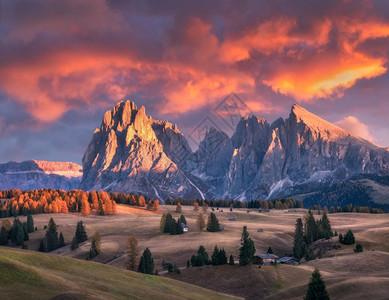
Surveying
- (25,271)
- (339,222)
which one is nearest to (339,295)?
(25,271)

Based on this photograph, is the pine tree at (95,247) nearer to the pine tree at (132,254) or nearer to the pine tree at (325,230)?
the pine tree at (132,254)

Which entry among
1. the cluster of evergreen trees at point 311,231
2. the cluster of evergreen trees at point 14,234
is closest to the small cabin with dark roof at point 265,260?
the cluster of evergreen trees at point 311,231

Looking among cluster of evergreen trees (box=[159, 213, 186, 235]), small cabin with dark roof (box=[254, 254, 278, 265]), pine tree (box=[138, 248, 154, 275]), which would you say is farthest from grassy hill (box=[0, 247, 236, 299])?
cluster of evergreen trees (box=[159, 213, 186, 235])

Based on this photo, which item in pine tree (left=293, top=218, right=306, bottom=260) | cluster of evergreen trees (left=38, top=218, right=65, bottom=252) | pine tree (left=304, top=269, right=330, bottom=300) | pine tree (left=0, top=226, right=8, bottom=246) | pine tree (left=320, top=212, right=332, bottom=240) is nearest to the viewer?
pine tree (left=304, top=269, right=330, bottom=300)

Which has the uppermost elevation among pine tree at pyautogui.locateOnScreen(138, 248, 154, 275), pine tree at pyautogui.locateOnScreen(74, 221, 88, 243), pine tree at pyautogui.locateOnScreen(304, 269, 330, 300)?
pine tree at pyautogui.locateOnScreen(304, 269, 330, 300)

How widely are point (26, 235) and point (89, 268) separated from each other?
113214mm

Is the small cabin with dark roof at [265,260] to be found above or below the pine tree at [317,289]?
below

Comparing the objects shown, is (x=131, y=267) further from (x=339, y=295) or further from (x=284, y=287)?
(x=339, y=295)

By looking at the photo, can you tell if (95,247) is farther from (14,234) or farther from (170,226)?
(14,234)

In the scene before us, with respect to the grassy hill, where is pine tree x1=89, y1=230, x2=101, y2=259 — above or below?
below

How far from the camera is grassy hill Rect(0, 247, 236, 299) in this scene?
37053mm

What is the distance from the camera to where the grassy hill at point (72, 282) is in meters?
37.1

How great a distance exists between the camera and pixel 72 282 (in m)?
43.9

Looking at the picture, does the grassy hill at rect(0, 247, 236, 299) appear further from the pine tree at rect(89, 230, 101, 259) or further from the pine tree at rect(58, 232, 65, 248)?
the pine tree at rect(58, 232, 65, 248)
